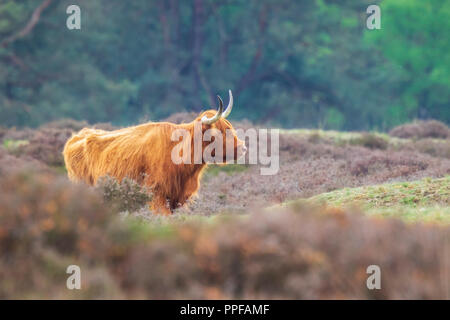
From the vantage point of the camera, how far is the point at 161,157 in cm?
1029

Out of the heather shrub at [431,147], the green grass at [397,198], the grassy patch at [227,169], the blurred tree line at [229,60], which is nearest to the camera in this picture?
the green grass at [397,198]

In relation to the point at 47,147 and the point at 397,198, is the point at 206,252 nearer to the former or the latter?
the point at 397,198

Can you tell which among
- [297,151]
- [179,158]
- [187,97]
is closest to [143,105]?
[187,97]

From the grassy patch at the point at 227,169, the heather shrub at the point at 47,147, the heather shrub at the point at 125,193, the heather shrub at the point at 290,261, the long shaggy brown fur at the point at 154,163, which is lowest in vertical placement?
the heather shrub at the point at 290,261

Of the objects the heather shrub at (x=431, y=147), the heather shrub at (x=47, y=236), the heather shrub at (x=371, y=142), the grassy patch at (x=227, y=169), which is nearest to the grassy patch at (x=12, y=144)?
the grassy patch at (x=227, y=169)

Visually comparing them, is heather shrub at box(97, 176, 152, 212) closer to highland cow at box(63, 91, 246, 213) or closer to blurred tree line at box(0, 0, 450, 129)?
highland cow at box(63, 91, 246, 213)

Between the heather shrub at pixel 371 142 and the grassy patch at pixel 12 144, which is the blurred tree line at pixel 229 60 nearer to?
the grassy patch at pixel 12 144

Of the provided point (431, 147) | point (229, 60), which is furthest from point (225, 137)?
point (229, 60)

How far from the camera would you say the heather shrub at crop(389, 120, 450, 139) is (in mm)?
22781

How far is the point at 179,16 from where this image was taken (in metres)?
39.9

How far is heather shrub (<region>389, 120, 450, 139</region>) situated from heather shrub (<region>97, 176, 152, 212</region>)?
1455cm

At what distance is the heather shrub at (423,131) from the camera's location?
2278cm

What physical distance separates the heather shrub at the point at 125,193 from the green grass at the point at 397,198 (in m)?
1.91

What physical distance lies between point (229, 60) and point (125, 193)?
31.8 meters
